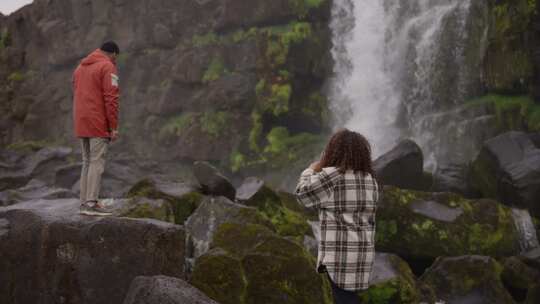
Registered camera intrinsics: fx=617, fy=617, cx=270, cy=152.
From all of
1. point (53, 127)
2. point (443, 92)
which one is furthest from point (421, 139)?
point (53, 127)

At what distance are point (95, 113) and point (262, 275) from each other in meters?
2.79

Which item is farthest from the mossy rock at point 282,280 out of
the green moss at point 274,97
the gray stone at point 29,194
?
the green moss at point 274,97

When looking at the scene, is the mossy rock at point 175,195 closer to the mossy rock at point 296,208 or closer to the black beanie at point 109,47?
the mossy rock at point 296,208

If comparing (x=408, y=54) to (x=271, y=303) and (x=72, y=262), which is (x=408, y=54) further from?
(x=72, y=262)

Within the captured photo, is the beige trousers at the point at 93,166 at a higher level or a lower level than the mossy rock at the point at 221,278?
higher

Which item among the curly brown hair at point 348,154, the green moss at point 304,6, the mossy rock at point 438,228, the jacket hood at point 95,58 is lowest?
the mossy rock at point 438,228

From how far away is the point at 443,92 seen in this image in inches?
905

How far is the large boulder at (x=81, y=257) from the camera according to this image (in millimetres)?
6172

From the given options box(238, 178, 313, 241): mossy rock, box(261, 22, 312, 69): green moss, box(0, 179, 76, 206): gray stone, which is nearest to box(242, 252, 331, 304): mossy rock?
box(238, 178, 313, 241): mossy rock

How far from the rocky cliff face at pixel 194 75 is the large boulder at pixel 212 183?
45.6 ft

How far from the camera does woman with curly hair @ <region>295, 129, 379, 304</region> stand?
4250 mm

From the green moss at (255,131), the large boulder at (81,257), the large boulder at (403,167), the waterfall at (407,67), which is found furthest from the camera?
the green moss at (255,131)

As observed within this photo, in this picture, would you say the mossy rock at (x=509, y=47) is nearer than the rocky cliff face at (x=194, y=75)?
Yes

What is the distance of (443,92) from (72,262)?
62.6ft
